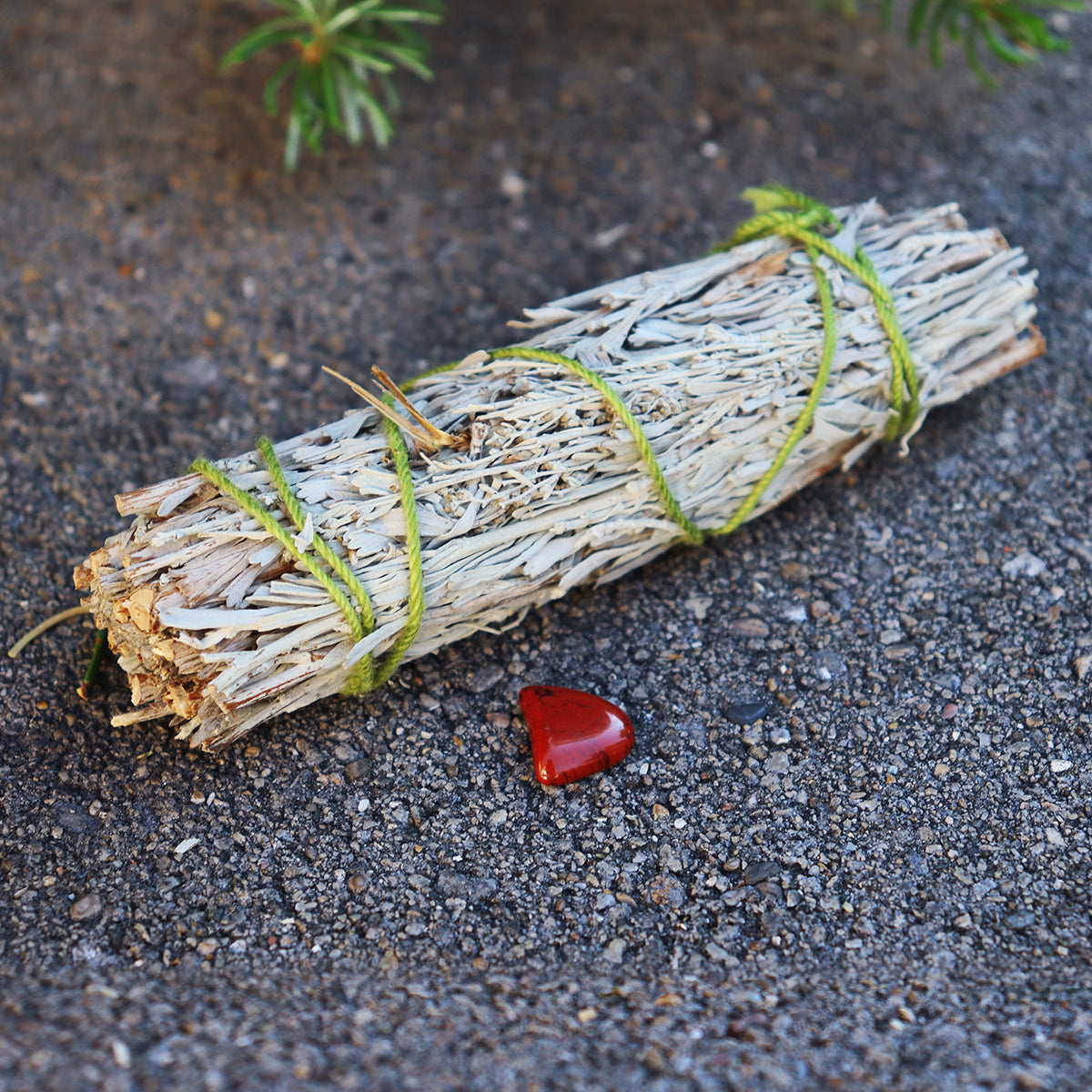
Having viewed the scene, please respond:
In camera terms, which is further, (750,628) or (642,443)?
(750,628)

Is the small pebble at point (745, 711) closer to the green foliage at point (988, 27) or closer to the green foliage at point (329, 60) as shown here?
the green foliage at point (329, 60)

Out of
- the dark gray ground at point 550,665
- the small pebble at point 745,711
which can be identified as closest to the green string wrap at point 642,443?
the dark gray ground at point 550,665

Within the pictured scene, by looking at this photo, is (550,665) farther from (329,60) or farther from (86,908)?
(329,60)

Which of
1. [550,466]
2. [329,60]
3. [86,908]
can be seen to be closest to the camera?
[86,908]

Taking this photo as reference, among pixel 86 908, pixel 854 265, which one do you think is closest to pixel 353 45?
pixel 854 265

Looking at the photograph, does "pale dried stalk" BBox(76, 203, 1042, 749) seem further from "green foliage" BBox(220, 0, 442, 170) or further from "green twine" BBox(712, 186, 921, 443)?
"green foliage" BBox(220, 0, 442, 170)

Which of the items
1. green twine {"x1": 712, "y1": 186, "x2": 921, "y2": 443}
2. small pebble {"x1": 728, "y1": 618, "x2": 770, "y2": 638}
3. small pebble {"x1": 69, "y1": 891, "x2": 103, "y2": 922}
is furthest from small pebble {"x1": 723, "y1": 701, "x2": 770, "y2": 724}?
small pebble {"x1": 69, "y1": 891, "x2": 103, "y2": 922}

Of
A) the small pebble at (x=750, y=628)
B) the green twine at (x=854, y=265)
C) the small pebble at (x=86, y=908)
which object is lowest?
the small pebble at (x=86, y=908)
